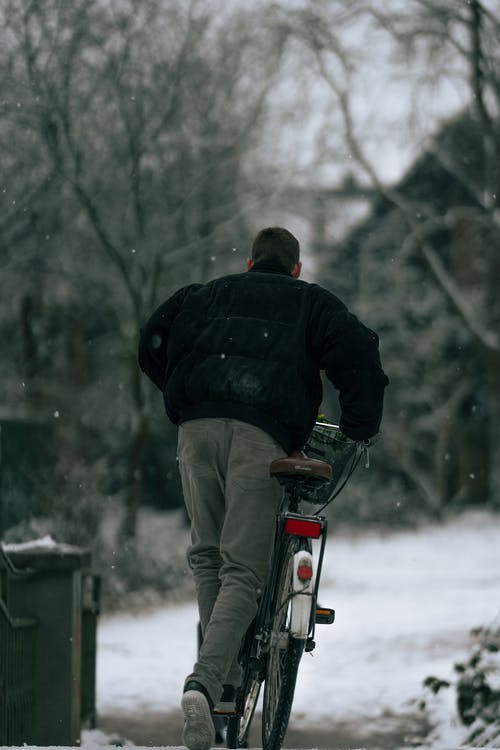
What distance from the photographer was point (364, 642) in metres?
12.7

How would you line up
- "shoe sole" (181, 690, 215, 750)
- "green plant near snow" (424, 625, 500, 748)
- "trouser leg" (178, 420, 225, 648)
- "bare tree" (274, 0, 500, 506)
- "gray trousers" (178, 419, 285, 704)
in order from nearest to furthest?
"shoe sole" (181, 690, 215, 750), "gray trousers" (178, 419, 285, 704), "trouser leg" (178, 420, 225, 648), "green plant near snow" (424, 625, 500, 748), "bare tree" (274, 0, 500, 506)

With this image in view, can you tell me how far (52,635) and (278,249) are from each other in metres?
3.07

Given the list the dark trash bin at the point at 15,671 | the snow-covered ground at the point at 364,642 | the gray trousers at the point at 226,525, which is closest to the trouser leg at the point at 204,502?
the gray trousers at the point at 226,525

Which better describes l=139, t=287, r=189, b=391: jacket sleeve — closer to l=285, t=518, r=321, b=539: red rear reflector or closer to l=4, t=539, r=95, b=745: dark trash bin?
l=285, t=518, r=321, b=539: red rear reflector

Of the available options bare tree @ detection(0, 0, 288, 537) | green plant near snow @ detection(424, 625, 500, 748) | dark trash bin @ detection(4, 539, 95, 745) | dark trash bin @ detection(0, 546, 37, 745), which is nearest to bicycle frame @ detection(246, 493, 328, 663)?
dark trash bin @ detection(0, 546, 37, 745)

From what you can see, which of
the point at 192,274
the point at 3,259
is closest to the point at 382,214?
the point at 192,274

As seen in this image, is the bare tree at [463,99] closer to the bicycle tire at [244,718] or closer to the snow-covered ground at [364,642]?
the snow-covered ground at [364,642]

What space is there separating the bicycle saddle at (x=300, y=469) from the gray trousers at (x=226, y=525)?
141 millimetres

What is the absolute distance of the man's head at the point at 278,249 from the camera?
4582mm

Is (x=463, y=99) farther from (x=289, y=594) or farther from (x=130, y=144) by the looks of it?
(x=289, y=594)

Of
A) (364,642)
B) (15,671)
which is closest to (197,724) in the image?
(15,671)

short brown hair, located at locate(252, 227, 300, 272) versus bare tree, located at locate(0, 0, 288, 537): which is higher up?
bare tree, located at locate(0, 0, 288, 537)

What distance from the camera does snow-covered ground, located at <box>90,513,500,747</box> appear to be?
9.84 metres

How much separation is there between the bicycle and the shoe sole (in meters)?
0.33
